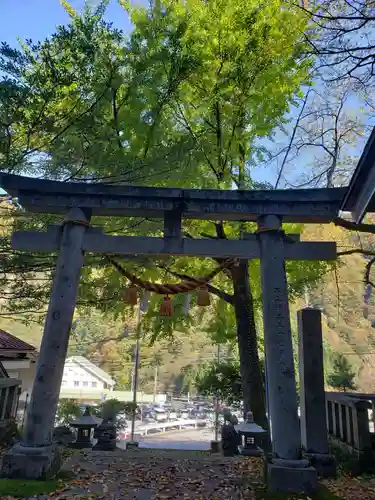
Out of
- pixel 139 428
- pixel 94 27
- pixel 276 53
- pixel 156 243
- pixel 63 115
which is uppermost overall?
pixel 276 53

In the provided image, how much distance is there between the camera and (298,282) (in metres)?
12.1

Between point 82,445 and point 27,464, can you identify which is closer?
point 27,464

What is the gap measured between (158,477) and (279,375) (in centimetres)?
254

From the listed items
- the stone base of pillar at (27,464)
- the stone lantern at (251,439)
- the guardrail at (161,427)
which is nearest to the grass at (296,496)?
the stone base of pillar at (27,464)

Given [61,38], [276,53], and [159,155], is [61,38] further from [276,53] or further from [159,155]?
[276,53]

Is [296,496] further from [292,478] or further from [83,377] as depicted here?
[83,377]

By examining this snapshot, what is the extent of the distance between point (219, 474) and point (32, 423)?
310 cm

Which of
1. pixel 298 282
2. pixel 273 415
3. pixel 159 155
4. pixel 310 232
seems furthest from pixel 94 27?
pixel 310 232

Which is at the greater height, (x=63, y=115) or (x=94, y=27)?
(x=94, y=27)

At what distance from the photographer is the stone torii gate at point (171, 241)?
18.2 feet

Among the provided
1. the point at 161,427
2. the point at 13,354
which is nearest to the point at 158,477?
the point at 13,354

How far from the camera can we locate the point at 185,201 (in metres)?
6.51

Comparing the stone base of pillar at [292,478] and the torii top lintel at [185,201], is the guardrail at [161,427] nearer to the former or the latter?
the stone base of pillar at [292,478]

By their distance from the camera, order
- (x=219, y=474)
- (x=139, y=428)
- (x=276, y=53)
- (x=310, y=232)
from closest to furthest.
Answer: (x=219, y=474)
(x=276, y=53)
(x=310, y=232)
(x=139, y=428)
